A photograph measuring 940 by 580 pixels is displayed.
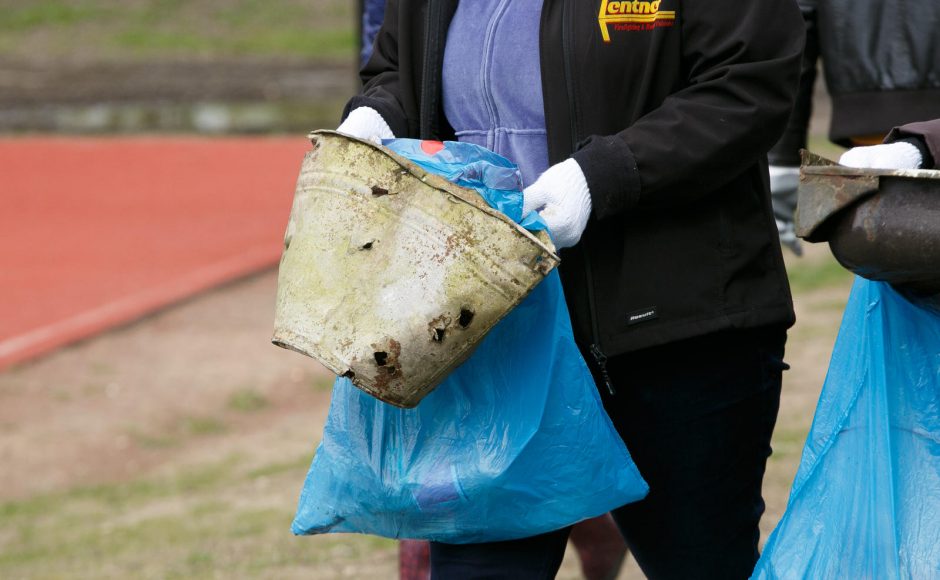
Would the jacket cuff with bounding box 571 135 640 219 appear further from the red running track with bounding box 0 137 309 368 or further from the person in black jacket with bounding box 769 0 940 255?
the red running track with bounding box 0 137 309 368

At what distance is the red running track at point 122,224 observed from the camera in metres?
8.85

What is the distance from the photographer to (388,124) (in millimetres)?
2492

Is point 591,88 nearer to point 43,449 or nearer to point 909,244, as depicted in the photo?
point 909,244

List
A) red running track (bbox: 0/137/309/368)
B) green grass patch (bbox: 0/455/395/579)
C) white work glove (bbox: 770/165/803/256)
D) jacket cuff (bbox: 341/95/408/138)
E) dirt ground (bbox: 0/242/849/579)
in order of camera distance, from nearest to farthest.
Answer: jacket cuff (bbox: 341/95/408/138), white work glove (bbox: 770/165/803/256), green grass patch (bbox: 0/455/395/579), dirt ground (bbox: 0/242/849/579), red running track (bbox: 0/137/309/368)

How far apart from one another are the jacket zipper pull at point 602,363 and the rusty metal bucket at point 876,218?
38 cm

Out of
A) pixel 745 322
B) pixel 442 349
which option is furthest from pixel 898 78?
pixel 442 349

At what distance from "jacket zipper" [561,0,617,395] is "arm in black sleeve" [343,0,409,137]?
14.6 inches

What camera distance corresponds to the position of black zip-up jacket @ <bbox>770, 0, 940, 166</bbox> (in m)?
2.79

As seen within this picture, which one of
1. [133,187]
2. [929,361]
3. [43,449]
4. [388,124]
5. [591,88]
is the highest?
[591,88]

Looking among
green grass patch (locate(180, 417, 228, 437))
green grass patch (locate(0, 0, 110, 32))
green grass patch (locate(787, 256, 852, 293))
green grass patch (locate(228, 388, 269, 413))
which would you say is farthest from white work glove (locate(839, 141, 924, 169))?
green grass patch (locate(0, 0, 110, 32))

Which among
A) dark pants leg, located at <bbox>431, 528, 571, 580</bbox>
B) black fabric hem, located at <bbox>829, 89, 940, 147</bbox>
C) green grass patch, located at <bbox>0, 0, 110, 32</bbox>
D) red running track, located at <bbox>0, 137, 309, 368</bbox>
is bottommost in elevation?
green grass patch, located at <bbox>0, 0, 110, 32</bbox>

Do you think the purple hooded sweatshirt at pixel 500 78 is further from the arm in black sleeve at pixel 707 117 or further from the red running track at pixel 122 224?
A: the red running track at pixel 122 224

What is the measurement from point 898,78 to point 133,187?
1134cm

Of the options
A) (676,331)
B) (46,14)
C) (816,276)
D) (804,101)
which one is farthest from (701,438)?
(46,14)
